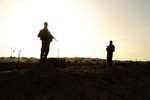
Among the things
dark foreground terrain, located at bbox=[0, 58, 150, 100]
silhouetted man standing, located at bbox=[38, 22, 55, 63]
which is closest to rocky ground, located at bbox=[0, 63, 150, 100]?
dark foreground terrain, located at bbox=[0, 58, 150, 100]

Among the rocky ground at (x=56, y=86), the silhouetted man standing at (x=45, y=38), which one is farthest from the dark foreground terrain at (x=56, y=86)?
Answer: the silhouetted man standing at (x=45, y=38)

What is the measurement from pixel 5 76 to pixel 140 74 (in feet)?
46.3

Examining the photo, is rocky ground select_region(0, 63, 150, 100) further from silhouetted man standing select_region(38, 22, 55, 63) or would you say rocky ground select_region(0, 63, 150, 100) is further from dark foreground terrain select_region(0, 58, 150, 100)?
silhouetted man standing select_region(38, 22, 55, 63)

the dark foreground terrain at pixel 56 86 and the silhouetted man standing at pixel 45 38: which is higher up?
the silhouetted man standing at pixel 45 38

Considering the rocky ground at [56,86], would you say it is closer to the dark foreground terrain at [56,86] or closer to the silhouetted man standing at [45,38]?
the dark foreground terrain at [56,86]

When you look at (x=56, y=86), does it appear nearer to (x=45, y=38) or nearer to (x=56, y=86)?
(x=56, y=86)

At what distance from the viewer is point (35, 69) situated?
1919cm

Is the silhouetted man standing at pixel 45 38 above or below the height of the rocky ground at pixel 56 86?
above

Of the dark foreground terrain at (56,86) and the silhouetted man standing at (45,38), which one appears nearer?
the dark foreground terrain at (56,86)

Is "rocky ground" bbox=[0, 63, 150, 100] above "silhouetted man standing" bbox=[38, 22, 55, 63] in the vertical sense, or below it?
below

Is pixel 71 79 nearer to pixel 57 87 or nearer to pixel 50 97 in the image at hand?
pixel 57 87

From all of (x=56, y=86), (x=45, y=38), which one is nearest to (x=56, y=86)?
(x=56, y=86)

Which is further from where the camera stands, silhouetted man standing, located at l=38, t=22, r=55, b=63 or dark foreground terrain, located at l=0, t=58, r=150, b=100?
silhouetted man standing, located at l=38, t=22, r=55, b=63

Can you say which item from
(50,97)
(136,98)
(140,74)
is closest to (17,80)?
(50,97)
